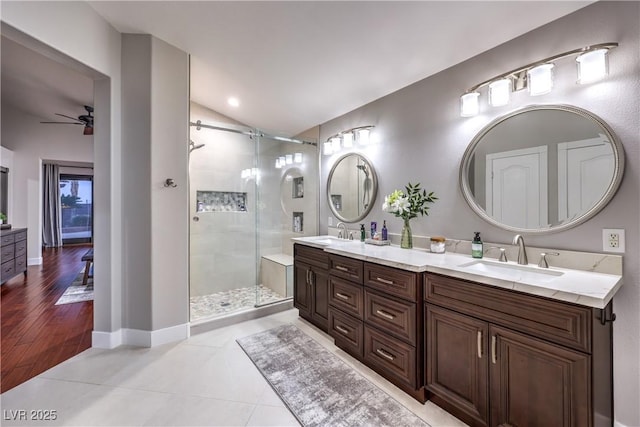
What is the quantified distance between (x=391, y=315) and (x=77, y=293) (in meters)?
4.26

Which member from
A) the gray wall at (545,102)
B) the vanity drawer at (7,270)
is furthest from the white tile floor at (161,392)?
the vanity drawer at (7,270)

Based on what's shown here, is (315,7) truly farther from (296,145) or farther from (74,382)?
(74,382)

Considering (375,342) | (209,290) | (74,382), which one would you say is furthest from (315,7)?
(209,290)

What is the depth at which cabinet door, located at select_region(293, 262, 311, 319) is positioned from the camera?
2778 millimetres

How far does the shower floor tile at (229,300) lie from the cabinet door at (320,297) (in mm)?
840

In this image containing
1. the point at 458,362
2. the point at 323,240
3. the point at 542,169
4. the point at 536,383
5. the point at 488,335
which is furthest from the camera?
the point at 323,240

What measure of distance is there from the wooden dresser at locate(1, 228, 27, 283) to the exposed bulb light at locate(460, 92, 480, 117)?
5.88 metres

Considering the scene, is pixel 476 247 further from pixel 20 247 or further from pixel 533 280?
pixel 20 247

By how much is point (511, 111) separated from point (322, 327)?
2379 millimetres

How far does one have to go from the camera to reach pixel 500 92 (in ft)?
5.97

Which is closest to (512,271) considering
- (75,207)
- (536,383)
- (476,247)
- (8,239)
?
(476,247)

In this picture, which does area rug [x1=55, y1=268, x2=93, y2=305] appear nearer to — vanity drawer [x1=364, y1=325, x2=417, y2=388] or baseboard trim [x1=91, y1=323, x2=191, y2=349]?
baseboard trim [x1=91, y1=323, x2=191, y2=349]

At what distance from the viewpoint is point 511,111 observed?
1846mm

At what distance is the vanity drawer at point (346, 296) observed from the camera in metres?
2.08
